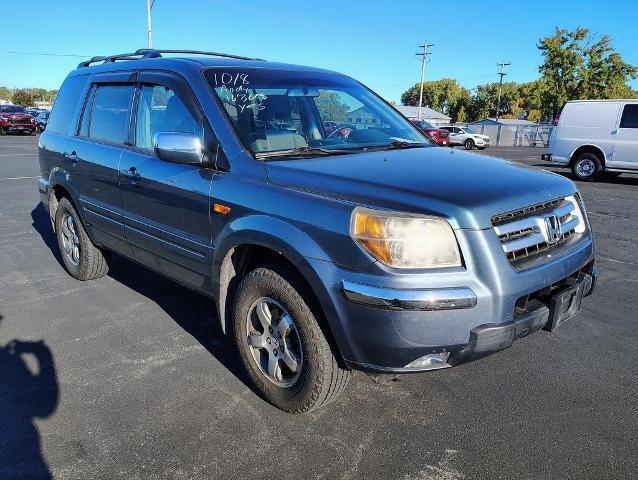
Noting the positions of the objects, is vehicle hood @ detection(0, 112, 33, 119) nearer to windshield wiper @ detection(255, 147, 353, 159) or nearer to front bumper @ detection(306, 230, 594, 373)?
windshield wiper @ detection(255, 147, 353, 159)

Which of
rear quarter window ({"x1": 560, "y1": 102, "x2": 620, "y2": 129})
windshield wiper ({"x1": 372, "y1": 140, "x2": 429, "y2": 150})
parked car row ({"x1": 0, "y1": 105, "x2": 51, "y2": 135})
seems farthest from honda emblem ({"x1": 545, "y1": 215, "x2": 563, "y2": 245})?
parked car row ({"x1": 0, "y1": 105, "x2": 51, "y2": 135})

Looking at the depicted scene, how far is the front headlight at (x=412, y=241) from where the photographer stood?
229 centimetres

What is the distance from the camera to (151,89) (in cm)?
368

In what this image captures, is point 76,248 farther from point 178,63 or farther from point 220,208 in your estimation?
point 220,208

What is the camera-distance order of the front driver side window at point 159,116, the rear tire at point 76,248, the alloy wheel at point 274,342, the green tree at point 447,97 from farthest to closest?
the green tree at point 447,97 < the rear tire at point 76,248 < the front driver side window at point 159,116 < the alloy wheel at point 274,342

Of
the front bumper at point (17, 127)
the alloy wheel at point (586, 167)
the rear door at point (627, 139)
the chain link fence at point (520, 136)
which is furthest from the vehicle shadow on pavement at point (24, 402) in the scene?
the chain link fence at point (520, 136)

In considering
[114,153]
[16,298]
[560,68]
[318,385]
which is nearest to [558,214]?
[318,385]

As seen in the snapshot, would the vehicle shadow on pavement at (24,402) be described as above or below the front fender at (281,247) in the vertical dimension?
below

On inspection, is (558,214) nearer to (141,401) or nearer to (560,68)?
(141,401)

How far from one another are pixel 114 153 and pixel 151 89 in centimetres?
60

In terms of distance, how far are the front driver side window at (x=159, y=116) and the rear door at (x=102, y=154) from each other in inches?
7.7

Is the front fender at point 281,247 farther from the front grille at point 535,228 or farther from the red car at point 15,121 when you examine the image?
the red car at point 15,121

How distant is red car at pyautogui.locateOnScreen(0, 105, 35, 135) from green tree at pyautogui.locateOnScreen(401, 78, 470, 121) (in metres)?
82.8

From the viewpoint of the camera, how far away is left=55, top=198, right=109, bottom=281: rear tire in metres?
4.82
